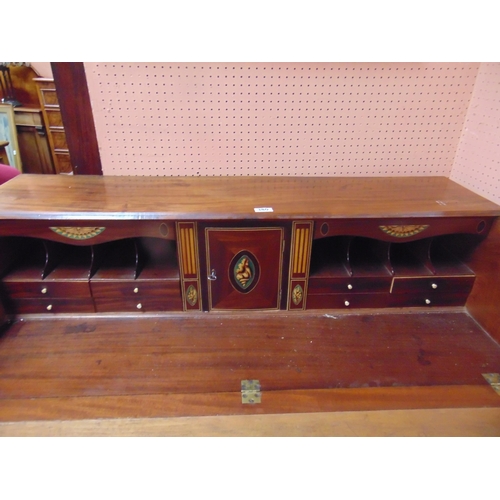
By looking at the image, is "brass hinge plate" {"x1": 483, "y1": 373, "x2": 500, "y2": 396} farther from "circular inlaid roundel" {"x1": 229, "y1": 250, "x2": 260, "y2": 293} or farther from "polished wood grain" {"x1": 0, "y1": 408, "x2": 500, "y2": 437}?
"circular inlaid roundel" {"x1": 229, "y1": 250, "x2": 260, "y2": 293}

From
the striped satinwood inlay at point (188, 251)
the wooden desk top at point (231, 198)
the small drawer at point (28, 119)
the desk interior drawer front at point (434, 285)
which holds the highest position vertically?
the small drawer at point (28, 119)

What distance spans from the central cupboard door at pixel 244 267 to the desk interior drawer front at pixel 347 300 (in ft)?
0.50

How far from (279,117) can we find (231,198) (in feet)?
1.53

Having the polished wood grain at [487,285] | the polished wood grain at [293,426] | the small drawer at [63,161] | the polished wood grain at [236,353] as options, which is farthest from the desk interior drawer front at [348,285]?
the small drawer at [63,161]

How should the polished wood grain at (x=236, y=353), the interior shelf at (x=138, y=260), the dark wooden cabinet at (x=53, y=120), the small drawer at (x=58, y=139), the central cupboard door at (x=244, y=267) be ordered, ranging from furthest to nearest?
the small drawer at (x=58, y=139) → the dark wooden cabinet at (x=53, y=120) → the interior shelf at (x=138, y=260) → the central cupboard door at (x=244, y=267) → the polished wood grain at (x=236, y=353)

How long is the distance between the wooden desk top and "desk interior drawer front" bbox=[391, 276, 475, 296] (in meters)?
0.28

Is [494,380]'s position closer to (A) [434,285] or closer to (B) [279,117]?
(A) [434,285]

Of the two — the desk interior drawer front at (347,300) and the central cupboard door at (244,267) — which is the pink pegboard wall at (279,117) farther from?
the desk interior drawer front at (347,300)

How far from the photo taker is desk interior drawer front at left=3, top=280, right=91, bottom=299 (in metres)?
1.38

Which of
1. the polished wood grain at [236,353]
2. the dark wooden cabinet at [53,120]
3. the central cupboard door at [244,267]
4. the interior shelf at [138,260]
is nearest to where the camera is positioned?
the polished wood grain at [236,353]

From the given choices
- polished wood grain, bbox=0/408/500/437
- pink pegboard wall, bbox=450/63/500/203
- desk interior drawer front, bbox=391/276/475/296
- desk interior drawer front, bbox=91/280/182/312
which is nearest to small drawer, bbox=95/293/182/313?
desk interior drawer front, bbox=91/280/182/312

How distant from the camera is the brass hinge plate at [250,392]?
3.71ft

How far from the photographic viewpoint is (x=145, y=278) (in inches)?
54.9
